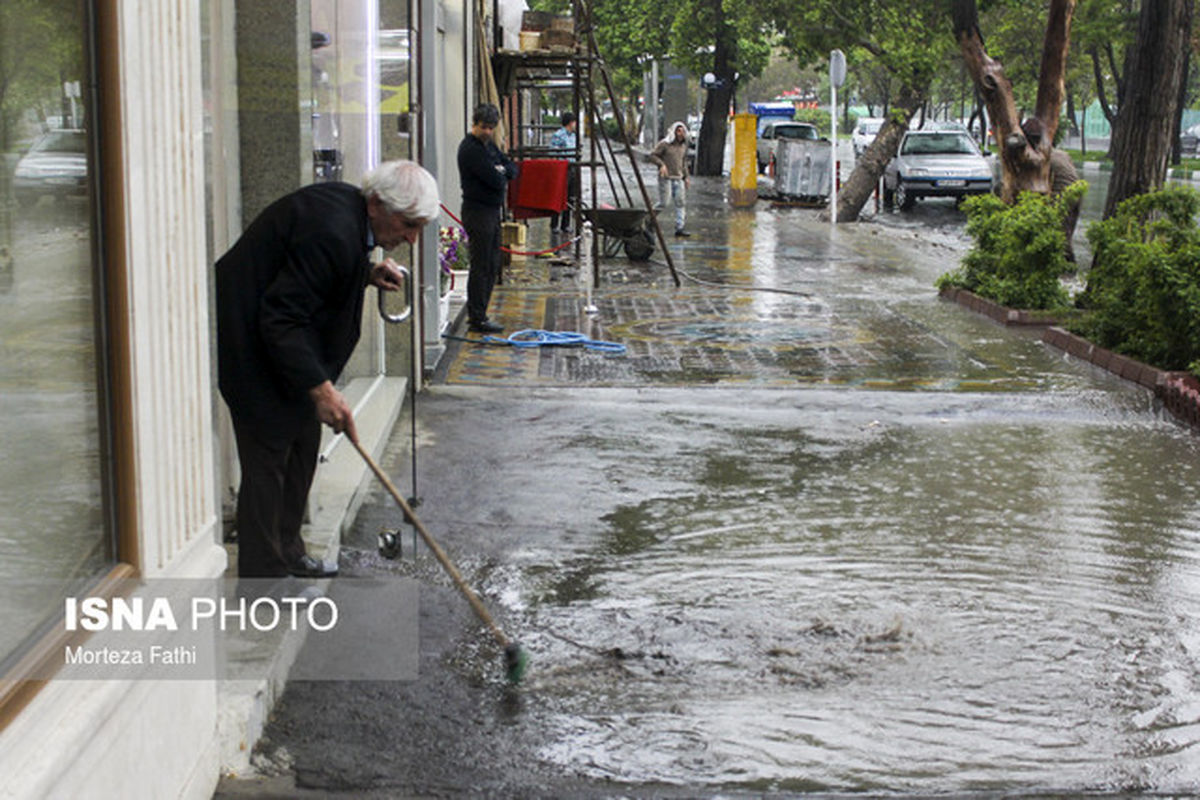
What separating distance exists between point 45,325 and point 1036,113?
52.4ft

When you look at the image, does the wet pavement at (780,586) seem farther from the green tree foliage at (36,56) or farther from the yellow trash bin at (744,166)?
the yellow trash bin at (744,166)

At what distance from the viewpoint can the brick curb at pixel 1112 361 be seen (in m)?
9.79

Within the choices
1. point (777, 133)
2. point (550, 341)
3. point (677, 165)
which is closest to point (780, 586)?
point (550, 341)

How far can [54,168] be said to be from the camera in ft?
11.2

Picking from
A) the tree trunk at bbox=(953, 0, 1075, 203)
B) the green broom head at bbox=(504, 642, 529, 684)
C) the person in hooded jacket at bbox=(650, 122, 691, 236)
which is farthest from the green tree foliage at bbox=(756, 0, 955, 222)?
the green broom head at bbox=(504, 642, 529, 684)

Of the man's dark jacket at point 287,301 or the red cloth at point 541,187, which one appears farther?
the red cloth at point 541,187

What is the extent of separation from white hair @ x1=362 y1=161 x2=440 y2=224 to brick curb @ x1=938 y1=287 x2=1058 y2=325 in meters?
10.1

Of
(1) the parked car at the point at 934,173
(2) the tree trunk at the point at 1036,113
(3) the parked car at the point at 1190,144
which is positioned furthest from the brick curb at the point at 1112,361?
(3) the parked car at the point at 1190,144

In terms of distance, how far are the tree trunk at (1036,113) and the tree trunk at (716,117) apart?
22425 mm

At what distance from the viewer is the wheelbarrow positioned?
60.7 feet

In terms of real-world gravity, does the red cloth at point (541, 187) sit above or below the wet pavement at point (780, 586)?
above

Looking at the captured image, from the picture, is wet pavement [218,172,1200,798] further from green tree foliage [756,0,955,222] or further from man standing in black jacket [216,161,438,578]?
green tree foliage [756,0,955,222]

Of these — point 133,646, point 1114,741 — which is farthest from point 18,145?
point 1114,741

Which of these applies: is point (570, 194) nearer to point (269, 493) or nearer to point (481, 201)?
point (481, 201)
